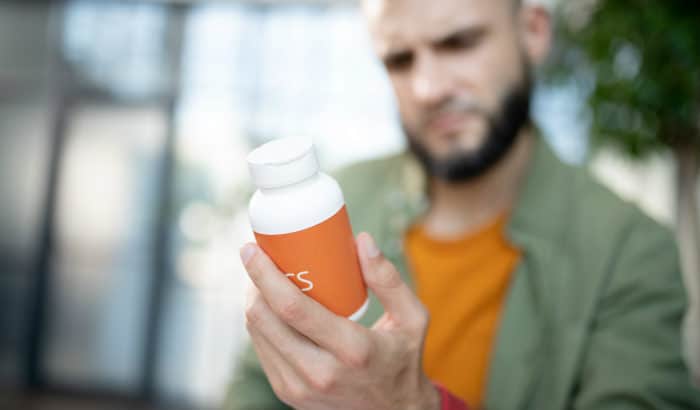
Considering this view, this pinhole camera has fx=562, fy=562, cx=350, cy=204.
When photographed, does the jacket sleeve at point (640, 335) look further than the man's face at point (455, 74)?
No

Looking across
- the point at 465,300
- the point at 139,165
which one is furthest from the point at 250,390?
the point at 139,165

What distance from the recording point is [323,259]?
0.63 metres

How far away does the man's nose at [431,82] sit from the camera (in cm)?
112

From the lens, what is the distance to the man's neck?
128cm

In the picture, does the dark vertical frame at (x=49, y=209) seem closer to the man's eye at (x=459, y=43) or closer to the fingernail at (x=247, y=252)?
the man's eye at (x=459, y=43)

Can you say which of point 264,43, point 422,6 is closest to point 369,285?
point 422,6

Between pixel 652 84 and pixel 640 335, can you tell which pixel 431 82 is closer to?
pixel 640 335

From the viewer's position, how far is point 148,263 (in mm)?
4227

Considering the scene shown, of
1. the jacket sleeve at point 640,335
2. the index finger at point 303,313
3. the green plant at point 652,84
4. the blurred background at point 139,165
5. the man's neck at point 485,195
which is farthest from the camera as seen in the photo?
the blurred background at point 139,165

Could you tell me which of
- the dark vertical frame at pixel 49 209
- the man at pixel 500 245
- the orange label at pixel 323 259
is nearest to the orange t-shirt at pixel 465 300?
the man at pixel 500 245

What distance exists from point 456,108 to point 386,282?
0.60 meters

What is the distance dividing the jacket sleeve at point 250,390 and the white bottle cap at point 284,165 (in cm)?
61

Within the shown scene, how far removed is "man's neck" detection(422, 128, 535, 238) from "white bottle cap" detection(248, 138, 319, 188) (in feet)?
2.28

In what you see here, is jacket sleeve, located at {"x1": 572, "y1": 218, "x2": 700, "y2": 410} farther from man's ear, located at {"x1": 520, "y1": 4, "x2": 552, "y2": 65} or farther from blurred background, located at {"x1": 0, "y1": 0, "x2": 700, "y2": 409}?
blurred background, located at {"x1": 0, "y1": 0, "x2": 700, "y2": 409}
